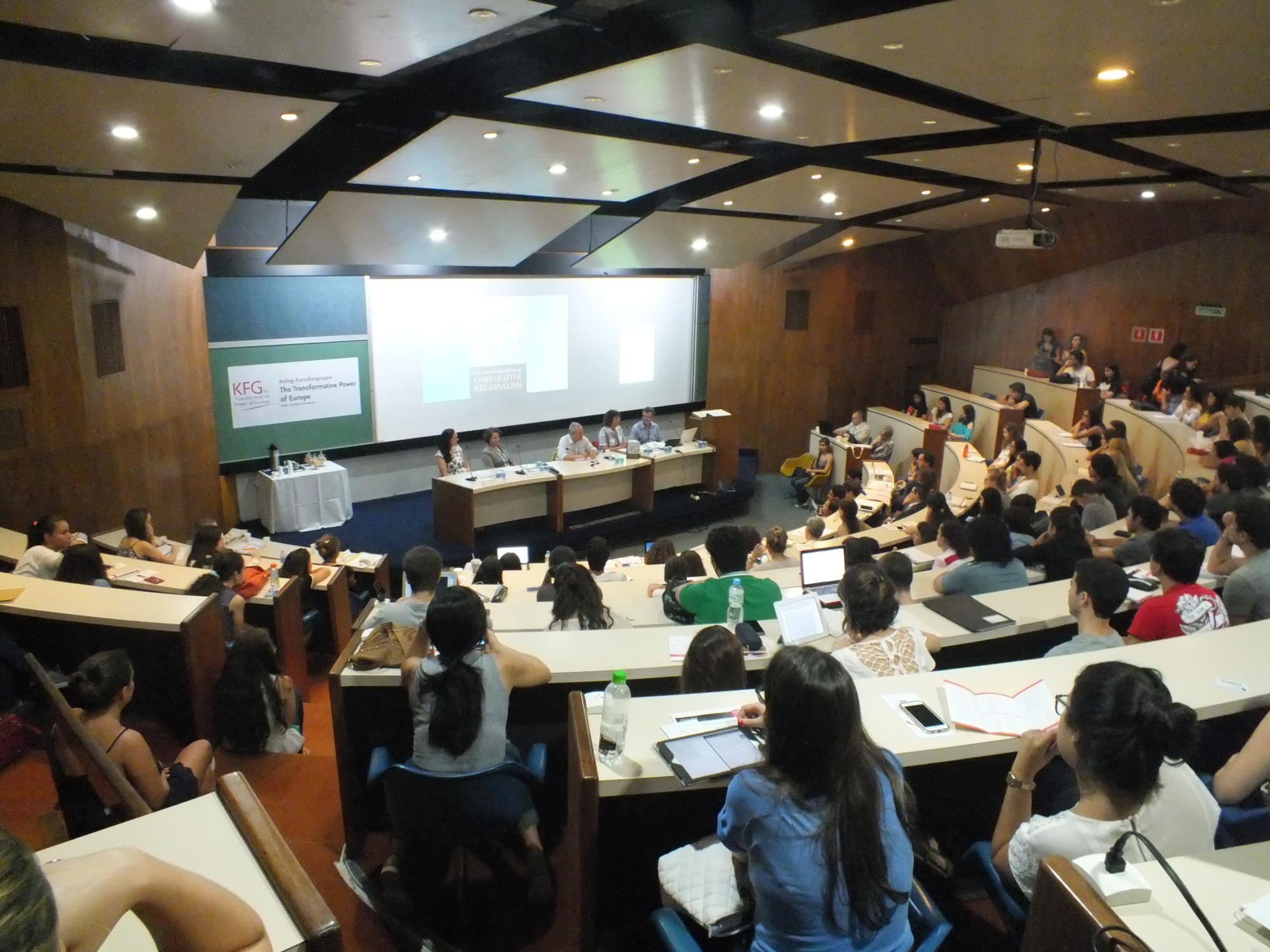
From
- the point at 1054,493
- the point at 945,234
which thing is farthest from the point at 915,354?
the point at 1054,493

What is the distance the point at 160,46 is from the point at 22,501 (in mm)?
3912

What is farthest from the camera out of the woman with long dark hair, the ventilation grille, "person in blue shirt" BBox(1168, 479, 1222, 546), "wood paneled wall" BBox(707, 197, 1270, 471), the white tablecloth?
"wood paneled wall" BBox(707, 197, 1270, 471)

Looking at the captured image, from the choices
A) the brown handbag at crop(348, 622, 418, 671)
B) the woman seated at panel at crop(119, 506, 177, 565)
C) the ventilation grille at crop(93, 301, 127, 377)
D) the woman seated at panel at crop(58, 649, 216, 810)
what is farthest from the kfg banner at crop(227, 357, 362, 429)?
the brown handbag at crop(348, 622, 418, 671)

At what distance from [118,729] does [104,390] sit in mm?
4933

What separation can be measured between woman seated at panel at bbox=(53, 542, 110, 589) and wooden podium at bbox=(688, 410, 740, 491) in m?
7.18

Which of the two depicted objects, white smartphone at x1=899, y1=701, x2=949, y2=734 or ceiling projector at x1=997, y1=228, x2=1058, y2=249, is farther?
ceiling projector at x1=997, y1=228, x2=1058, y2=249

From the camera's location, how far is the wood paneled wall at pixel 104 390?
5.86m

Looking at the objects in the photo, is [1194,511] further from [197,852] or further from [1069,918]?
[197,852]

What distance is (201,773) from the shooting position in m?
2.99

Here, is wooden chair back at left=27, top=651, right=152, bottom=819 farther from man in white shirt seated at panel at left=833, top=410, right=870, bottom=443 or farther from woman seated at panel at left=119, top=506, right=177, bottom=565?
man in white shirt seated at panel at left=833, top=410, right=870, bottom=443

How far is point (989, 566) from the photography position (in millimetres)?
3969

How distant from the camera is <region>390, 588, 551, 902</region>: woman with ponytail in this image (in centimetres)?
242

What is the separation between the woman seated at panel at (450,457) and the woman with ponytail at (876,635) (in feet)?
21.4

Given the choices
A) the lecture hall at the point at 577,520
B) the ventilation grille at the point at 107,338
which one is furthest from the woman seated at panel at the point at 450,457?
the ventilation grille at the point at 107,338
